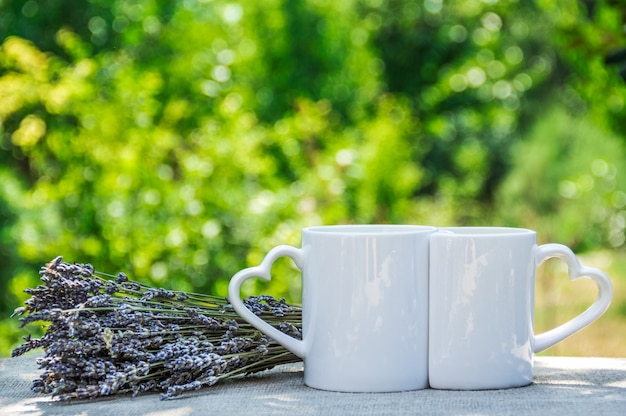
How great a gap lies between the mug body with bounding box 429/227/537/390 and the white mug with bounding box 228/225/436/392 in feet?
0.05

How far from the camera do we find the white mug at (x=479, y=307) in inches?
32.4

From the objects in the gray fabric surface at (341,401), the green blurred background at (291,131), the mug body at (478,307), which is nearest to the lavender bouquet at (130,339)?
the gray fabric surface at (341,401)

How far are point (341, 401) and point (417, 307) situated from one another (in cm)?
12

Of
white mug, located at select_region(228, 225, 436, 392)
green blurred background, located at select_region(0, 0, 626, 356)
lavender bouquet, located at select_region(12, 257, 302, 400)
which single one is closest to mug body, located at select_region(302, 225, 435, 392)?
white mug, located at select_region(228, 225, 436, 392)

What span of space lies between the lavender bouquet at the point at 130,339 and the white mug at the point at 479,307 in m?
0.18

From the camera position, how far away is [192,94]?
3850mm

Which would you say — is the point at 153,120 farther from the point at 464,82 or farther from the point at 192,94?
the point at 464,82

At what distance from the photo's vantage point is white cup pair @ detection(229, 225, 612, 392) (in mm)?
822

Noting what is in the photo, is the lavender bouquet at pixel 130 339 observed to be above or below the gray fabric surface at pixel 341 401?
above

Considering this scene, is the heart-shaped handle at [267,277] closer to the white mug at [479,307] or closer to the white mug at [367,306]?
the white mug at [367,306]

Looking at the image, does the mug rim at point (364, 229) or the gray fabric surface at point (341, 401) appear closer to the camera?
the gray fabric surface at point (341, 401)

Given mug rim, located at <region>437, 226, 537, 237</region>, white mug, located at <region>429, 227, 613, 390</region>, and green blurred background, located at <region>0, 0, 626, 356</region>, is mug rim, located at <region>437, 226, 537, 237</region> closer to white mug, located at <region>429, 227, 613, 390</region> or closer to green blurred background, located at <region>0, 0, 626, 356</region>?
white mug, located at <region>429, 227, 613, 390</region>

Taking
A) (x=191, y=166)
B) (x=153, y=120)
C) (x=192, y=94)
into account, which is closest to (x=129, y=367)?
(x=191, y=166)

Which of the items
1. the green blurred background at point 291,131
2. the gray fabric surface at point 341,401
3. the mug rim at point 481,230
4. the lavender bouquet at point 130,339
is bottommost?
the gray fabric surface at point 341,401
